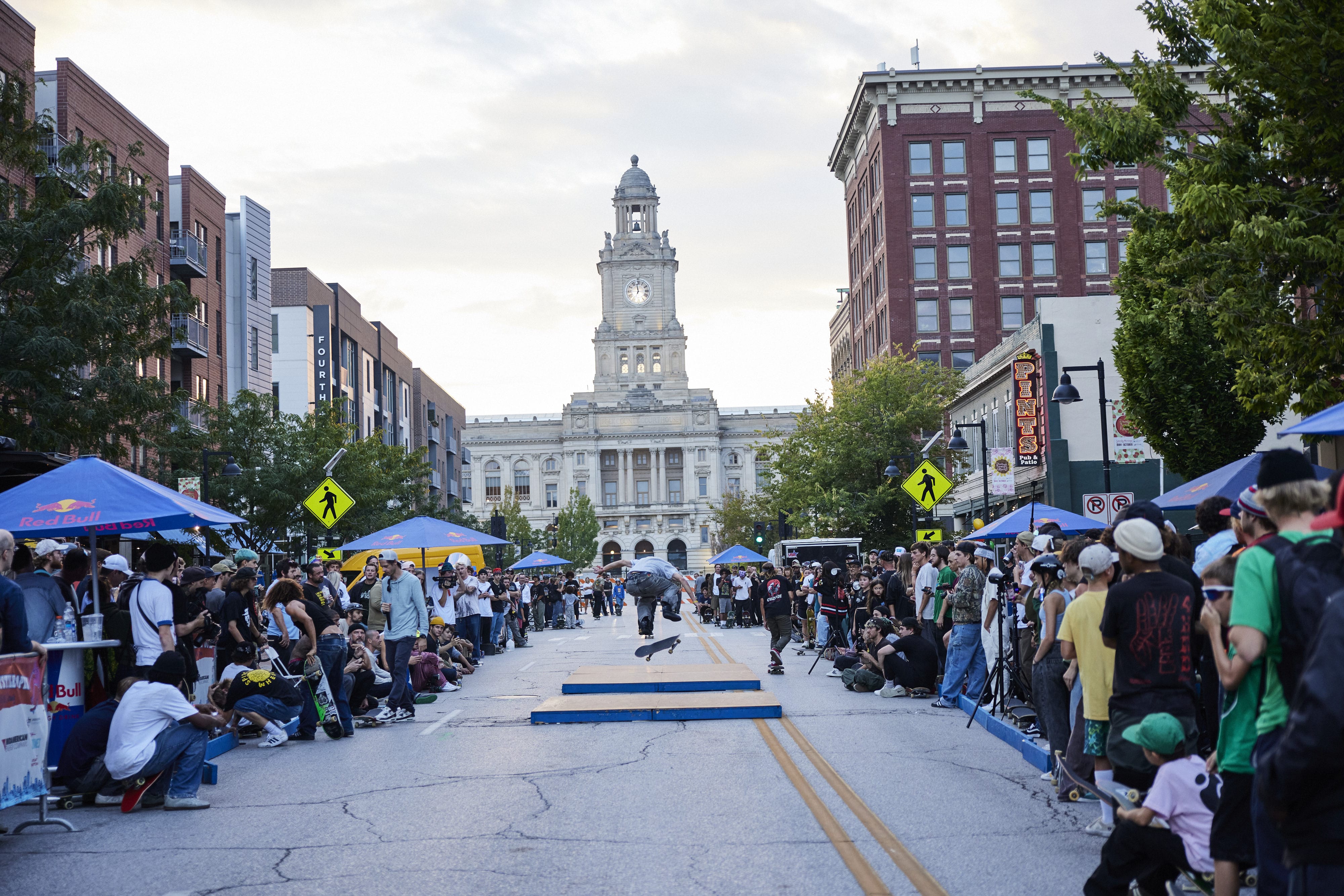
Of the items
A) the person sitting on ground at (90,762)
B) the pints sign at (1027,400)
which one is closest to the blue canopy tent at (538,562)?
the pints sign at (1027,400)

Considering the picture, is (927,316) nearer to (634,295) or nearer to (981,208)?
(981,208)

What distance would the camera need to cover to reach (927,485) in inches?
1137

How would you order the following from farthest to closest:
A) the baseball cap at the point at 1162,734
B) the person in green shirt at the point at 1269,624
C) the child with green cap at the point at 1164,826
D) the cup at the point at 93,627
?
the cup at the point at 93,627 → the baseball cap at the point at 1162,734 → the child with green cap at the point at 1164,826 → the person in green shirt at the point at 1269,624

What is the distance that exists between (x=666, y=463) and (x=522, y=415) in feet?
101

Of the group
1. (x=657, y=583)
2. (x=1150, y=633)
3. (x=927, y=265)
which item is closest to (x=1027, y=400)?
(x=657, y=583)

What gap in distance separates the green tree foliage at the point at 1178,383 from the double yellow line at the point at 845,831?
15785mm

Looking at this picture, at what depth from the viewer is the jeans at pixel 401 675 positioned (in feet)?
52.4

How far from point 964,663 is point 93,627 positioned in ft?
32.7

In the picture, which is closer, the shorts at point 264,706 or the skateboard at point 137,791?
the skateboard at point 137,791

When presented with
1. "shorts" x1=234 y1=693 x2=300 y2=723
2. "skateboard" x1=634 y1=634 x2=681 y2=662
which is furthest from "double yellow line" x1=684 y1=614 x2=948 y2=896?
"skateboard" x1=634 y1=634 x2=681 y2=662

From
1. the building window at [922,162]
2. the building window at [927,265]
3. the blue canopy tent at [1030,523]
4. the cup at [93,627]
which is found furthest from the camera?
the building window at [927,265]

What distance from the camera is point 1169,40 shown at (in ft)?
64.9

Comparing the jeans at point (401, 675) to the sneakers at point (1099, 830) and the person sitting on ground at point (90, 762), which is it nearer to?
the person sitting on ground at point (90, 762)

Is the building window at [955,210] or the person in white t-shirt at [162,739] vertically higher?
the building window at [955,210]
